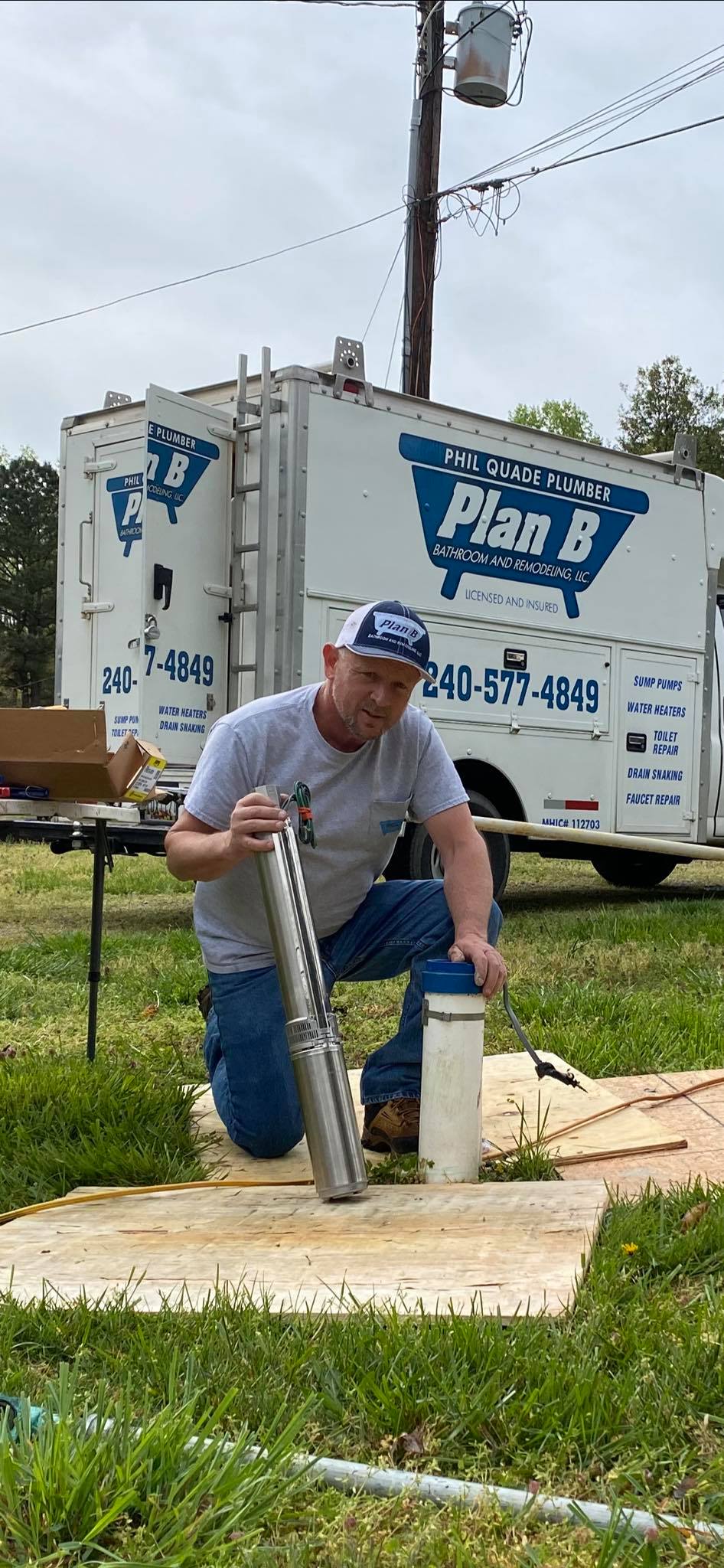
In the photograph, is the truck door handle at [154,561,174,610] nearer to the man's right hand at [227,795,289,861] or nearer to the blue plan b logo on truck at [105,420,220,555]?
the blue plan b logo on truck at [105,420,220,555]

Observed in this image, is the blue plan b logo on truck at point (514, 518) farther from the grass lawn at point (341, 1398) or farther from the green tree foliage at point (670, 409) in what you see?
the green tree foliage at point (670, 409)

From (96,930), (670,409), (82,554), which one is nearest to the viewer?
(96,930)

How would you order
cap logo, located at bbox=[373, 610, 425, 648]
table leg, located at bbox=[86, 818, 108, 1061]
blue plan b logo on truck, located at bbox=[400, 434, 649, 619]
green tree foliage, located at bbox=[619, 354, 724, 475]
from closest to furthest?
cap logo, located at bbox=[373, 610, 425, 648], table leg, located at bbox=[86, 818, 108, 1061], blue plan b logo on truck, located at bbox=[400, 434, 649, 619], green tree foliage, located at bbox=[619, 354, 724, 475]

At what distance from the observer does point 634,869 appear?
36.8ft

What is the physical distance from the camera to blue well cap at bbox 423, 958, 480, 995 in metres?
3.14

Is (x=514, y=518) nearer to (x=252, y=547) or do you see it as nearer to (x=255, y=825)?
(x=252, y=547)

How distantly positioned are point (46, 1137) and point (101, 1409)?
156 centimetres

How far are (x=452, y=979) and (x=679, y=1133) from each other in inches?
35.4

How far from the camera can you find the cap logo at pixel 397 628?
9.90 ft

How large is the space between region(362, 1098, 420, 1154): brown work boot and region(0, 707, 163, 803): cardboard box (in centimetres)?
119

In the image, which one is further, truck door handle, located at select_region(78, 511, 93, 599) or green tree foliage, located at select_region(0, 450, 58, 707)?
green tree foliage, located at select_region(0, 450, 58, 707)

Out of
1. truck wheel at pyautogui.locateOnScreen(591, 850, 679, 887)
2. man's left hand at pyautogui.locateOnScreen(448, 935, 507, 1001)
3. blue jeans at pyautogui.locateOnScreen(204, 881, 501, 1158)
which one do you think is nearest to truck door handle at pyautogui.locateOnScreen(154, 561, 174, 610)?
blue jeans at pyautogui.locateOnScreen(204, 881, 501, 1158)

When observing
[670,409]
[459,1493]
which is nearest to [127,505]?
[459,1493]

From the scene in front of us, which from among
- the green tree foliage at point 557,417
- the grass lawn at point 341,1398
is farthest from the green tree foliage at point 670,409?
the grass lawn at point 341,1398
